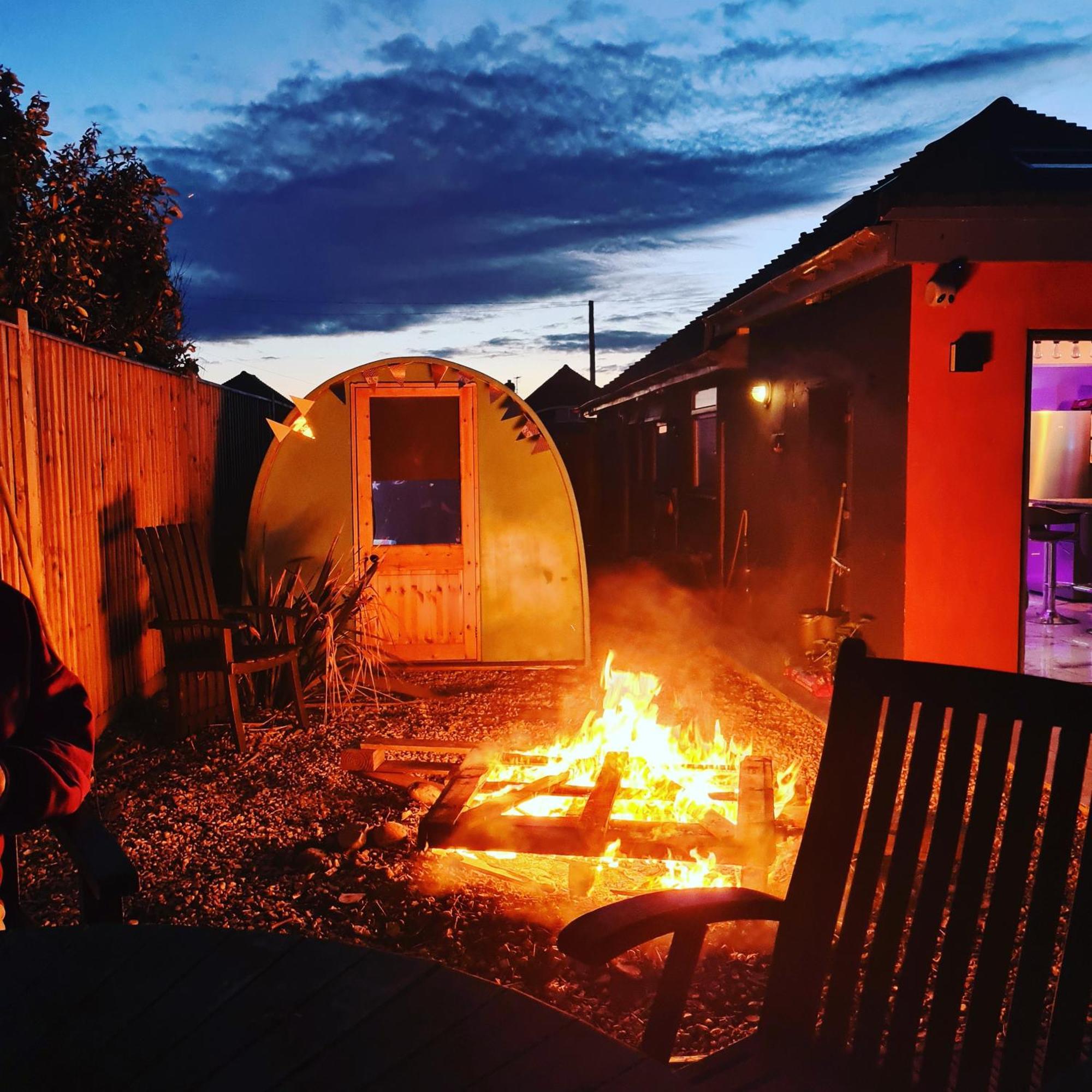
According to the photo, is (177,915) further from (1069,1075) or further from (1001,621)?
(1001,621)

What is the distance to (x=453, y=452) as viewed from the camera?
8000 mm

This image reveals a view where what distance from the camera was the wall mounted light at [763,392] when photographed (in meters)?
9.53

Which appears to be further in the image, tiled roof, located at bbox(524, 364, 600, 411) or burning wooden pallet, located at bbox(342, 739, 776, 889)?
tiled roof, located at bbox(524, 364, 600, 411)

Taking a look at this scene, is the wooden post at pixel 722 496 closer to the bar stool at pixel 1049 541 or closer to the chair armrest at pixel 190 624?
the bar stool at pixel 1049 541

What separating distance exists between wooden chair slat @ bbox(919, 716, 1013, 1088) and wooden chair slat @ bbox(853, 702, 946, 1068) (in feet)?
0.26

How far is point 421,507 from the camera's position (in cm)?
811

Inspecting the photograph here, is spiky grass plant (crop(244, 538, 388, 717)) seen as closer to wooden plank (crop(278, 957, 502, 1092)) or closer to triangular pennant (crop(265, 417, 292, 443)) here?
triangular pennant (crop(265, 417, 292, 443))

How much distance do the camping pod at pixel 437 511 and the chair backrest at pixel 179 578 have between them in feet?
4.40

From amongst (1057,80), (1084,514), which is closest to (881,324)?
(1057,80)

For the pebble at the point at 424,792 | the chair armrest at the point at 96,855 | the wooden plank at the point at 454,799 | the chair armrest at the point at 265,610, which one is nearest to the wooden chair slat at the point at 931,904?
the chair armrest at the point at 96,855

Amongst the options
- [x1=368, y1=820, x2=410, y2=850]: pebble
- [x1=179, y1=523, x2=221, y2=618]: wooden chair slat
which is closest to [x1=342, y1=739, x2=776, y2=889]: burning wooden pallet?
[x1=368, y1=820, x2=410, y2=850]: pebble

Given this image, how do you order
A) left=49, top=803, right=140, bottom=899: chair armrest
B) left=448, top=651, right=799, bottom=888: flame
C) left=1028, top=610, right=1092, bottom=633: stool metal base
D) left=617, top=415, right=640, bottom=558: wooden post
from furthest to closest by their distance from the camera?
left=617, top=415, right=640, bottom=558: wooden post < left=1028, top=610, right=1092, bottom=633: stool metal base < left=448, top=651, right=799, bottom=888: flame < left=49, top=803, right=140, bottom=899: chair armrest

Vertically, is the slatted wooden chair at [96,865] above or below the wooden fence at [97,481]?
below

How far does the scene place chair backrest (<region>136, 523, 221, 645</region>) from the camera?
5.96m
